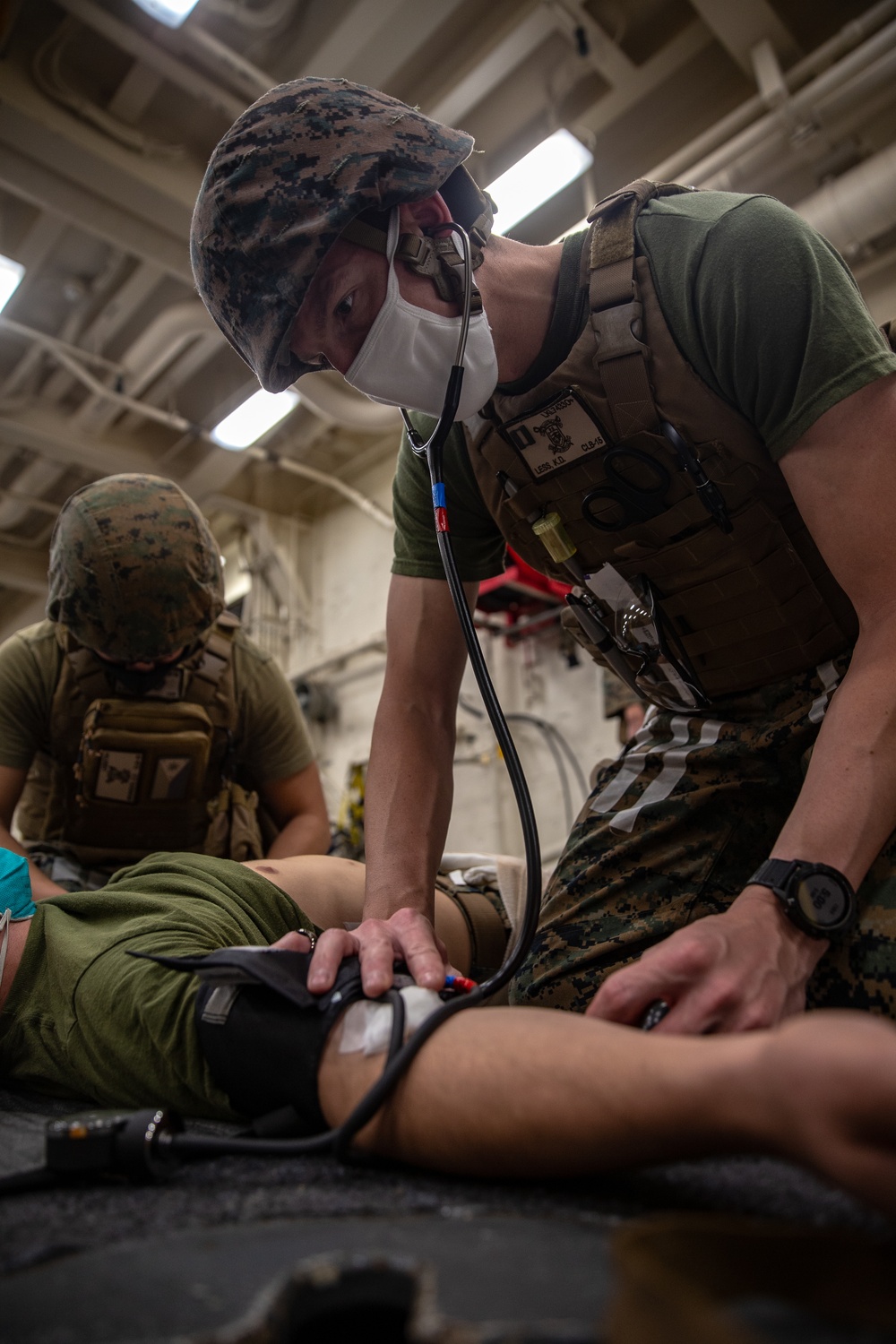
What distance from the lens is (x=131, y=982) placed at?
0.98 metres

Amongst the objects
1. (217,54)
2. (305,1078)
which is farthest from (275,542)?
(305,1078)

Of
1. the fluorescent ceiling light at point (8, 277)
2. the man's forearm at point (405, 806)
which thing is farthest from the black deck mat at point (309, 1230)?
the fluorescent ceiling light at point (8, 277)

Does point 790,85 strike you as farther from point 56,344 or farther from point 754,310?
point 56,344

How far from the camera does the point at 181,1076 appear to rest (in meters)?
0.91

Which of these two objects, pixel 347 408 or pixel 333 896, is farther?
pixel 347 408

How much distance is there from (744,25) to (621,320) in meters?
2.56

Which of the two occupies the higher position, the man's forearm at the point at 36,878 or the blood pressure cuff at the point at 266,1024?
the man's forearm at the point at 36,878

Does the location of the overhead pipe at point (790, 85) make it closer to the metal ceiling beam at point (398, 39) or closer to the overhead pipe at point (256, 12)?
the metal ceiling beam at point (398, 39)

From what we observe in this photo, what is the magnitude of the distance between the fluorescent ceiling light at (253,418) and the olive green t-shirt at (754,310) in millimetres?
3594

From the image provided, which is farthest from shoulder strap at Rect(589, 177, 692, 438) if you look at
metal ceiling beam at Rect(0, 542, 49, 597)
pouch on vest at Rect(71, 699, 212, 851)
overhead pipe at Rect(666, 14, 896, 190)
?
metal ceiling beam at Rect(0, 542, 49, 597)

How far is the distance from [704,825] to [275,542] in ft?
17.4

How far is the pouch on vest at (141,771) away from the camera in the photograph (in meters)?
2.19

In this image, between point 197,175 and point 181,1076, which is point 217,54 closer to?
point 197,175

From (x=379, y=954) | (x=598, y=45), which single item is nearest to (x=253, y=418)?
(x=598, y=45)
